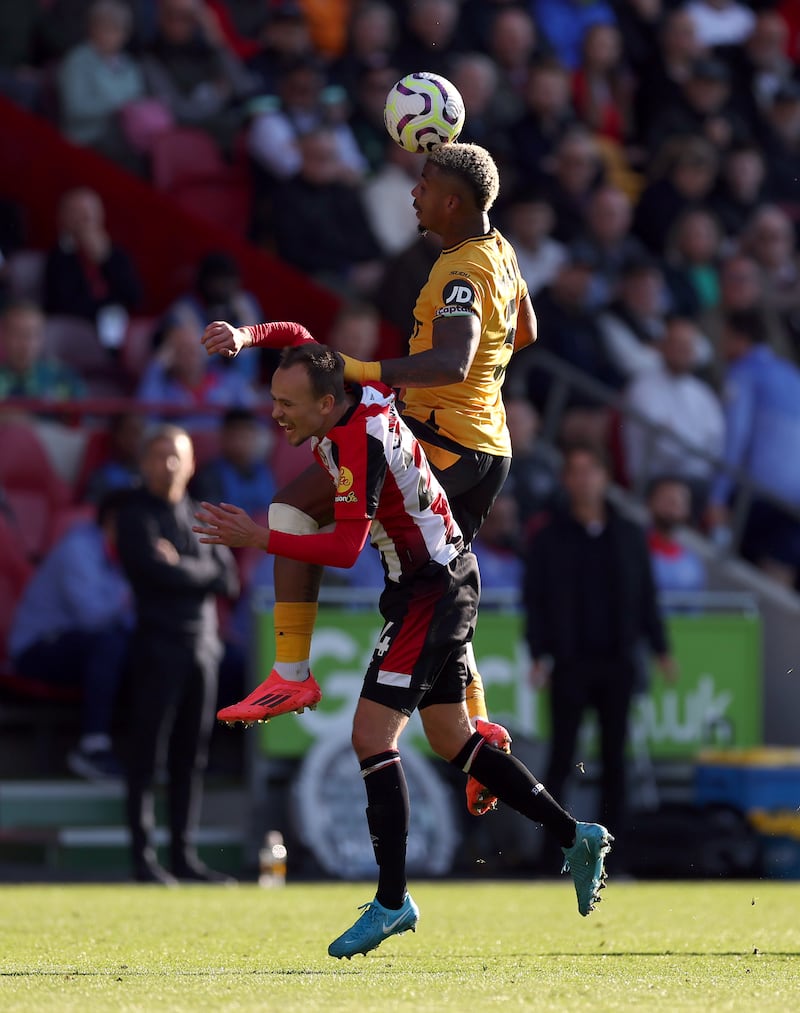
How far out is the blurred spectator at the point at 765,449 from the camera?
47.7 ft

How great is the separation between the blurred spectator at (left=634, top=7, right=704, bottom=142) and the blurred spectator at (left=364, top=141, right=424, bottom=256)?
4.03 m

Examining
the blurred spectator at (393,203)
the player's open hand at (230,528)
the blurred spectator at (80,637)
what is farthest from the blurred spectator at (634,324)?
the player's open hand at (230,528)

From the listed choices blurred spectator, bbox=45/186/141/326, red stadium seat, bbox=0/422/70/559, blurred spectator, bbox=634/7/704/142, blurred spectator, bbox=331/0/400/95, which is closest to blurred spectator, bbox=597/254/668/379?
blurred spectator, bbox=331/0/400/95

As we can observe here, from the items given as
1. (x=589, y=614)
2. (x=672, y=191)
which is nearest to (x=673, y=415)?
(x=589, y=614)

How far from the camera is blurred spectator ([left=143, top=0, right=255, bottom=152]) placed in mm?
14922

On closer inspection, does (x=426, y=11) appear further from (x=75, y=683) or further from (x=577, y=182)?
(x=75, y=683)

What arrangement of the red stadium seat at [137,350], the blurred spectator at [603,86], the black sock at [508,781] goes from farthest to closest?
1. the blurred spectator at [603,86]
2. the red stadium seat at [137,350]
3. the black sock at [508,781]

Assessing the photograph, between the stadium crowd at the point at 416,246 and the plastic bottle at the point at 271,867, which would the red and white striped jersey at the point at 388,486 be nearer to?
the plastic bottle at the point at 271,867

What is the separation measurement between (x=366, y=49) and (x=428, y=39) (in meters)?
0.52

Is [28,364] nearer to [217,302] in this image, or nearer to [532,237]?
[217,302]

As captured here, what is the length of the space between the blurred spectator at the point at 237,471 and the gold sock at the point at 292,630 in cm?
552

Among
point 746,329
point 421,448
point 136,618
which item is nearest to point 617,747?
point 136,618

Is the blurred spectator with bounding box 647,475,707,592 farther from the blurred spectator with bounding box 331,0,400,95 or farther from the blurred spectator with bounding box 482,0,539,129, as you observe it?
the blurred spectator with bounding box 482,0,539,129

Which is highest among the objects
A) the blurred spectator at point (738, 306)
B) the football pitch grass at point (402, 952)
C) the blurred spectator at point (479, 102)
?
the blurred spectator at point (479, 102)
